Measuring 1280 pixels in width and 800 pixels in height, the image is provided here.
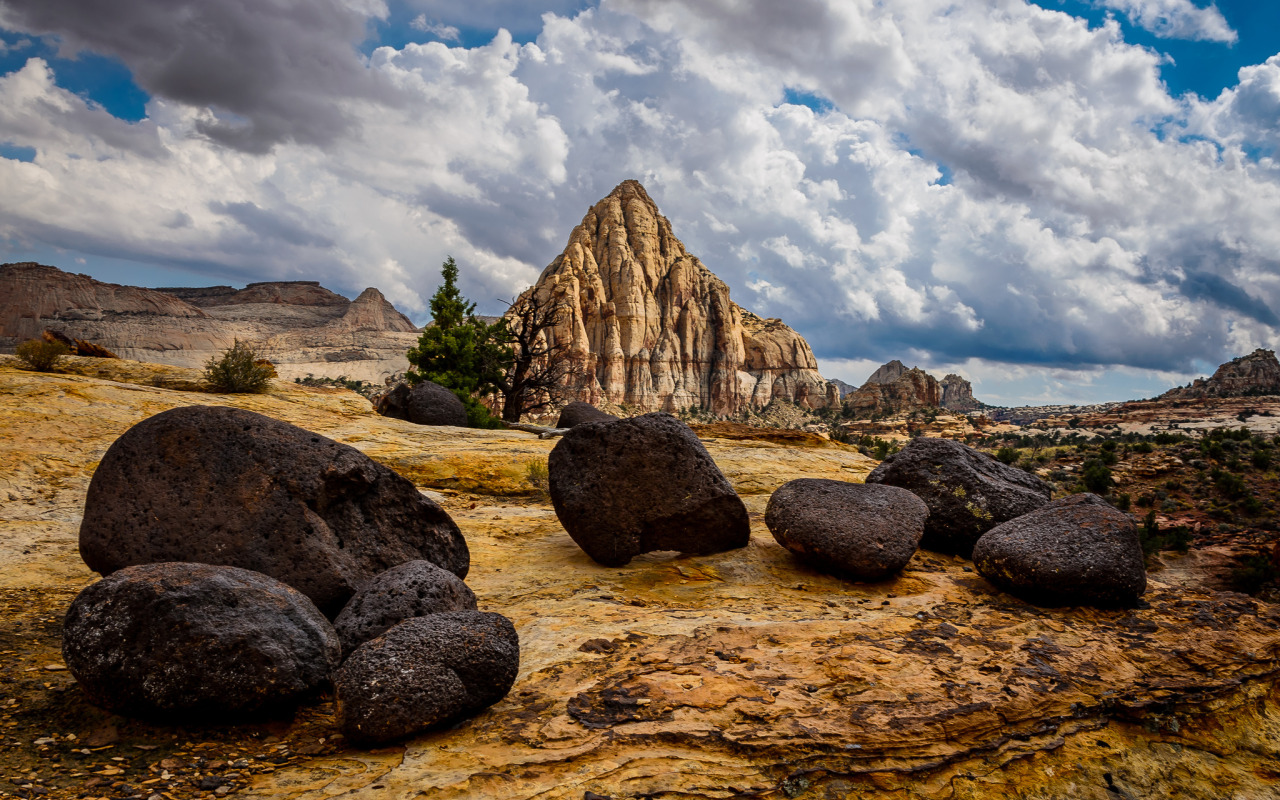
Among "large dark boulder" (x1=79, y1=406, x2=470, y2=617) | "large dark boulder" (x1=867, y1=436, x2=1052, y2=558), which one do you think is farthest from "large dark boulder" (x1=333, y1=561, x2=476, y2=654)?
"large dark boulder" (x1=867, y1=436, x2=1052, y2=558)

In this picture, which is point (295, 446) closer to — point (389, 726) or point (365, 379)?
point (389, 726)

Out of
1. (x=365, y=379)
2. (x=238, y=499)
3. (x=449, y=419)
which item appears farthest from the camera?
(x=365, y=379)

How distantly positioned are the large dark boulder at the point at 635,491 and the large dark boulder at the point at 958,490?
3829 millimetres

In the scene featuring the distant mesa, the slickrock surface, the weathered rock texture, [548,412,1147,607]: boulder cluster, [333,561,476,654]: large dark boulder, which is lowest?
the slickrock surface

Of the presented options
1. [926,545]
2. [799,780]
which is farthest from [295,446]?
[926,545]

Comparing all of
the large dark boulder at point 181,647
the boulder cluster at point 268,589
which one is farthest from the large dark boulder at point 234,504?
the large dark boulder at point 181,647

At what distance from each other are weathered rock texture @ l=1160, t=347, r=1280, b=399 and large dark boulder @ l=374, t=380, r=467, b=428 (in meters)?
107

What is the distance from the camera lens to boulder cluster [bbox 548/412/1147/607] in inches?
310

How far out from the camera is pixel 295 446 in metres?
6.69

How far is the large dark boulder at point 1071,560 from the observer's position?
7.68 meters

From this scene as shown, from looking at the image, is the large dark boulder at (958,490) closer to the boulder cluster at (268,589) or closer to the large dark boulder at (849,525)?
the large dark boulder at (849,525)

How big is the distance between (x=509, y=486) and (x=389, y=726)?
9914 millimetres

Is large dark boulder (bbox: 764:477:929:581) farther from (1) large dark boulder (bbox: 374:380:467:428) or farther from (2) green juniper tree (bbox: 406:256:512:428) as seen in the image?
(2) green juniper tree (bbox: 406:256:512:428)

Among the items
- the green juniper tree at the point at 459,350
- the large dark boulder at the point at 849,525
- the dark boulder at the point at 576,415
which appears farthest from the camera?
the green juniper tree at the point at 459,350
